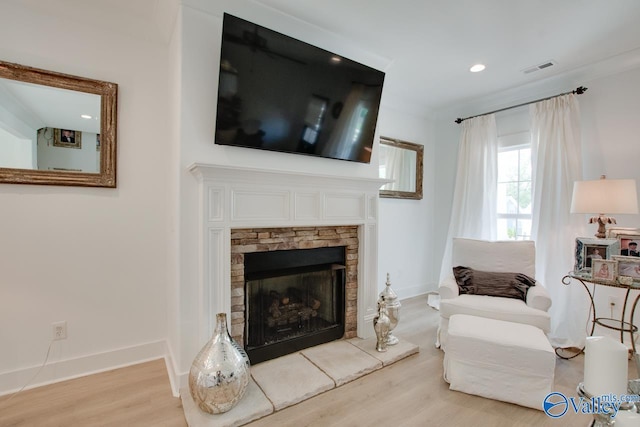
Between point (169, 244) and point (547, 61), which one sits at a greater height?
point (547, 61)

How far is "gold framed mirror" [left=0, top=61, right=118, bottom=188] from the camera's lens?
198 centimetres

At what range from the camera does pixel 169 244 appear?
2.44 meters

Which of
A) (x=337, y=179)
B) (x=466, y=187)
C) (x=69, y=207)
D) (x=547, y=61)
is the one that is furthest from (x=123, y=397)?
(x=547, y=61)

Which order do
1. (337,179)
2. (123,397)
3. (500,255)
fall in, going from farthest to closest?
(500,255) → (337,179) → (123,397)

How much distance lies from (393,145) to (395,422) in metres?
3.02

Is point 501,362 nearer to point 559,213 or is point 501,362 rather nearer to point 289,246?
point 289,246

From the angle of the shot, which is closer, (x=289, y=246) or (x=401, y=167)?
(x=289, y=246)

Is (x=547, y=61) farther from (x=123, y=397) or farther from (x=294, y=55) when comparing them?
(x=123, y=397)

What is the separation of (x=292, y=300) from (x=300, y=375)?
0.59 meters

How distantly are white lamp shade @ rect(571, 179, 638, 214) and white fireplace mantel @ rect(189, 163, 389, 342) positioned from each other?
1.61 m

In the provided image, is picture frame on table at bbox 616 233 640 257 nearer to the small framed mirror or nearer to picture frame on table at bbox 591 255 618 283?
picture frame on table at bbox 591 255 618 283

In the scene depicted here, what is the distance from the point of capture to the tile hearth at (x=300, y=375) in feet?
5.69

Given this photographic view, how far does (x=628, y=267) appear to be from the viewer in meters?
2.25

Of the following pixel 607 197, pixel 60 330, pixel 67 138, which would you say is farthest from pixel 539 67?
pixel 60 330
